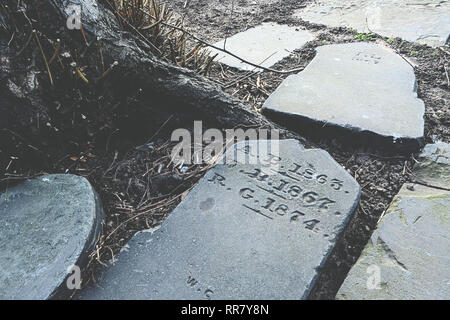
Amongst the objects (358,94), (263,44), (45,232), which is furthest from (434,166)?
(45,232)

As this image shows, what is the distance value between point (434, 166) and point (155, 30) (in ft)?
5.30

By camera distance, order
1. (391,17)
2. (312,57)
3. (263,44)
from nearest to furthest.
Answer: (312,57) → (263,44) → (391,17)

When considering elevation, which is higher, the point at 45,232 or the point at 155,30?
the point at 155,30

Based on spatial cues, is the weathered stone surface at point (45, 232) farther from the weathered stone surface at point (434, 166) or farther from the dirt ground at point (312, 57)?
the weathered stone surface at point (434, 166)

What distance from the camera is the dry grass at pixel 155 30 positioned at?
7.18 ft

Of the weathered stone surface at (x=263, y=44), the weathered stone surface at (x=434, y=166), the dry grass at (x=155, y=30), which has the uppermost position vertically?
the dry grass at (x=155, y=30)

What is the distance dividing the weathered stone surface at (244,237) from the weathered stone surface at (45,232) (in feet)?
0.44

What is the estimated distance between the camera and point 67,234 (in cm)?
156

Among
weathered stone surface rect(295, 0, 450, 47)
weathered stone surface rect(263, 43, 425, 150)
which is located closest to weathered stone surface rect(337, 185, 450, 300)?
weathered stone surface rect(263, 43, 425, 150)

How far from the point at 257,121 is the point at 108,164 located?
755mm

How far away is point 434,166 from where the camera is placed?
194cm

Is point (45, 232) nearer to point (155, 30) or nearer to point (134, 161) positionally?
point (134, 161)

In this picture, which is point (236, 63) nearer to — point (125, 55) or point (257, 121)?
point (257, 121)

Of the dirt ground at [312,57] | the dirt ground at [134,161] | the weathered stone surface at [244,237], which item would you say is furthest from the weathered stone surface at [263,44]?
the weathered stone surface at [244,237]
